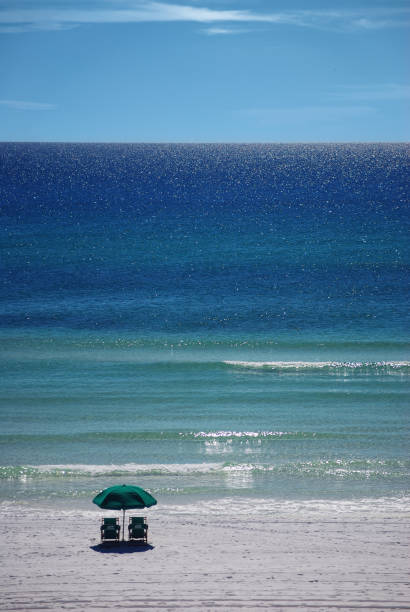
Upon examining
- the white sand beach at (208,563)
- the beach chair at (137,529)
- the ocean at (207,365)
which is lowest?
the white sand beach at (208,563)

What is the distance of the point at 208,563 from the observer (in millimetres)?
14492

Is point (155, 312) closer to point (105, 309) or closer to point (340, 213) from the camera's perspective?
point (105, 309)

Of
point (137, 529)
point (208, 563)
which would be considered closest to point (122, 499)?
point (137, 529)

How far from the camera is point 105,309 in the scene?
39969 mm

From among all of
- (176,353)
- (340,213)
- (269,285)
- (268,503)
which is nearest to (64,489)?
(268,503)

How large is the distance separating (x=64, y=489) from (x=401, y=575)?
30.1 feet

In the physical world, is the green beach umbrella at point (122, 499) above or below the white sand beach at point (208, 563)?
above

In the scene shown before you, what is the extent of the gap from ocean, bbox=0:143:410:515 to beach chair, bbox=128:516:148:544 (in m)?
2.88

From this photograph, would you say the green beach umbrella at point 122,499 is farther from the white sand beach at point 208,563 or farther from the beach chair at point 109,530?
the white sand beach at point 208,563

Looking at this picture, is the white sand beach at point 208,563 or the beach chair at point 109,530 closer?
the white sand beach at point 208,563

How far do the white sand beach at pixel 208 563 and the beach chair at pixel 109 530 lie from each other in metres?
0.19

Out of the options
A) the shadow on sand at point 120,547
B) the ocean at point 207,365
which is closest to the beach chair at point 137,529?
the shadow on sand at point 120,547

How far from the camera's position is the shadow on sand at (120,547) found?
598 inches

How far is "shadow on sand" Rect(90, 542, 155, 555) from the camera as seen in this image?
49.8ft
